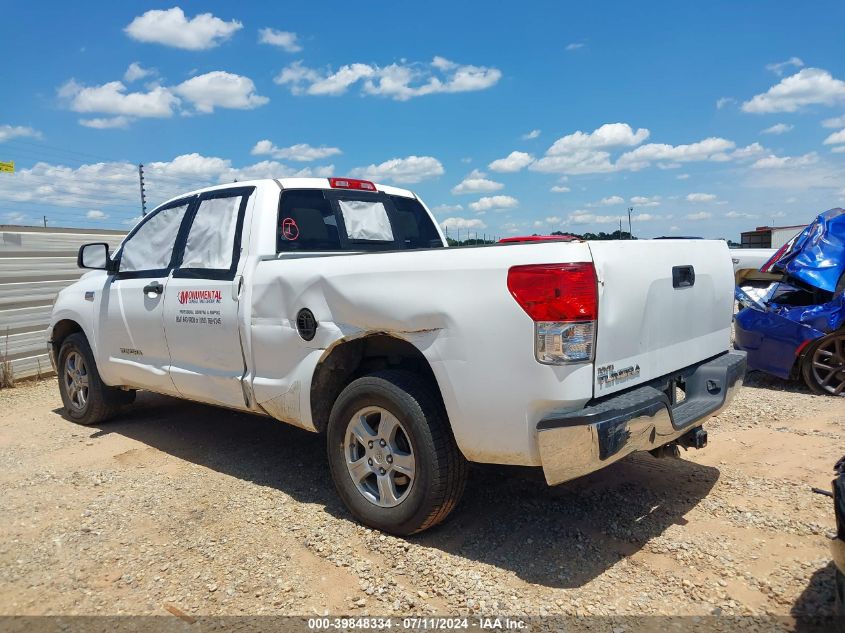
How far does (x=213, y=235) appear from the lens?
15.4 feet

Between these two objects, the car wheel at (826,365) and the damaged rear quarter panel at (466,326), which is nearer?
the damaged rear quarter panel at (466,326)

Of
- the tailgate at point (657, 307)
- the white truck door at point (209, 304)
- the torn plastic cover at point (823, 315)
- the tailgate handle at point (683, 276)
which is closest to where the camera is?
the tailgate at point (657, 307)

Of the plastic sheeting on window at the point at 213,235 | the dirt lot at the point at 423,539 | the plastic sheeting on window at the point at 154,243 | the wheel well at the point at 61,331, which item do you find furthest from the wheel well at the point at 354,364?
the wheel well at the point at 61,331

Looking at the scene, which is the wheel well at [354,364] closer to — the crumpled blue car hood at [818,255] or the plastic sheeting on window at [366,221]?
the plastic sheeting on window at [366,221]

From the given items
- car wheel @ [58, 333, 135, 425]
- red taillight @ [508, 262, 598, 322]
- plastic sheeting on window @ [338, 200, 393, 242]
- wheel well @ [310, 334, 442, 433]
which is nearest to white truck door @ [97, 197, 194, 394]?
car wheel @ [58, 333, 135, 425]

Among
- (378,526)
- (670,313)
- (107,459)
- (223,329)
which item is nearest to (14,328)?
(107,459)

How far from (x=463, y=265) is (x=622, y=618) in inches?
67.8

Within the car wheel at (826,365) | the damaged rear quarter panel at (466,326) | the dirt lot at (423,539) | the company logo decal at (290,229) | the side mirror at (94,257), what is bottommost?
the dirt lot at (423,539)

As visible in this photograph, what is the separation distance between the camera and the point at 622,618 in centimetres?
279

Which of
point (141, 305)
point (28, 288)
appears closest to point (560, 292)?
point (141, 305)

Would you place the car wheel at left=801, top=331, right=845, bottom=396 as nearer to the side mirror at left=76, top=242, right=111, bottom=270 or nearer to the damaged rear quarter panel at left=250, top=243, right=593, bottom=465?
the damaged rear quarter panel at left=250, top=243, right=593, bottom=465

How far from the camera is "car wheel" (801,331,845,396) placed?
6520mm

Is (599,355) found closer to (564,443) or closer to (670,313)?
(564,443)

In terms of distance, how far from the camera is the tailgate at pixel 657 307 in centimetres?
295
